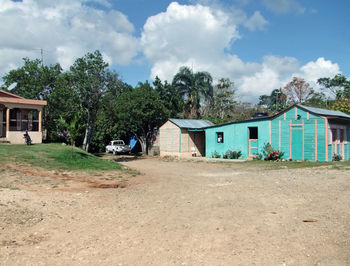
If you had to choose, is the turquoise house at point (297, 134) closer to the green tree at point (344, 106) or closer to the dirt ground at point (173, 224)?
the dirt ground at point (173, 224)

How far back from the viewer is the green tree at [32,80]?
94.7 ft

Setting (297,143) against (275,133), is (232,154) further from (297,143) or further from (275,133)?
(297,143)

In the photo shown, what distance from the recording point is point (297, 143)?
68.1ft

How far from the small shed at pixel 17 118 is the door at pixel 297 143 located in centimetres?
1830

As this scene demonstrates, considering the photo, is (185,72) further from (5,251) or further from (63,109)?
(5,251)

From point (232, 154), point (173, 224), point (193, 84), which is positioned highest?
point (193, 84)

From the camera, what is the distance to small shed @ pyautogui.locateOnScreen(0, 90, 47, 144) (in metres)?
20.5

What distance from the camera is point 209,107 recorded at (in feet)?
132

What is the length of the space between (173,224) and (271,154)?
16.8 m

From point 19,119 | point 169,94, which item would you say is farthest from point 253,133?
point 19,119

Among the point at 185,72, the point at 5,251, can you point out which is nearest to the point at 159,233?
the point at 5,251

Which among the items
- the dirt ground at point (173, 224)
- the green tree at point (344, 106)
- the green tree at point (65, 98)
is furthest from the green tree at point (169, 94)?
the dirt ground at point (173, 224)

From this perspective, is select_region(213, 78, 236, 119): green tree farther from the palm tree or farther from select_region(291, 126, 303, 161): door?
select_region(291, 126, 303, 161): door

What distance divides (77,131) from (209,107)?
81.6 ft
